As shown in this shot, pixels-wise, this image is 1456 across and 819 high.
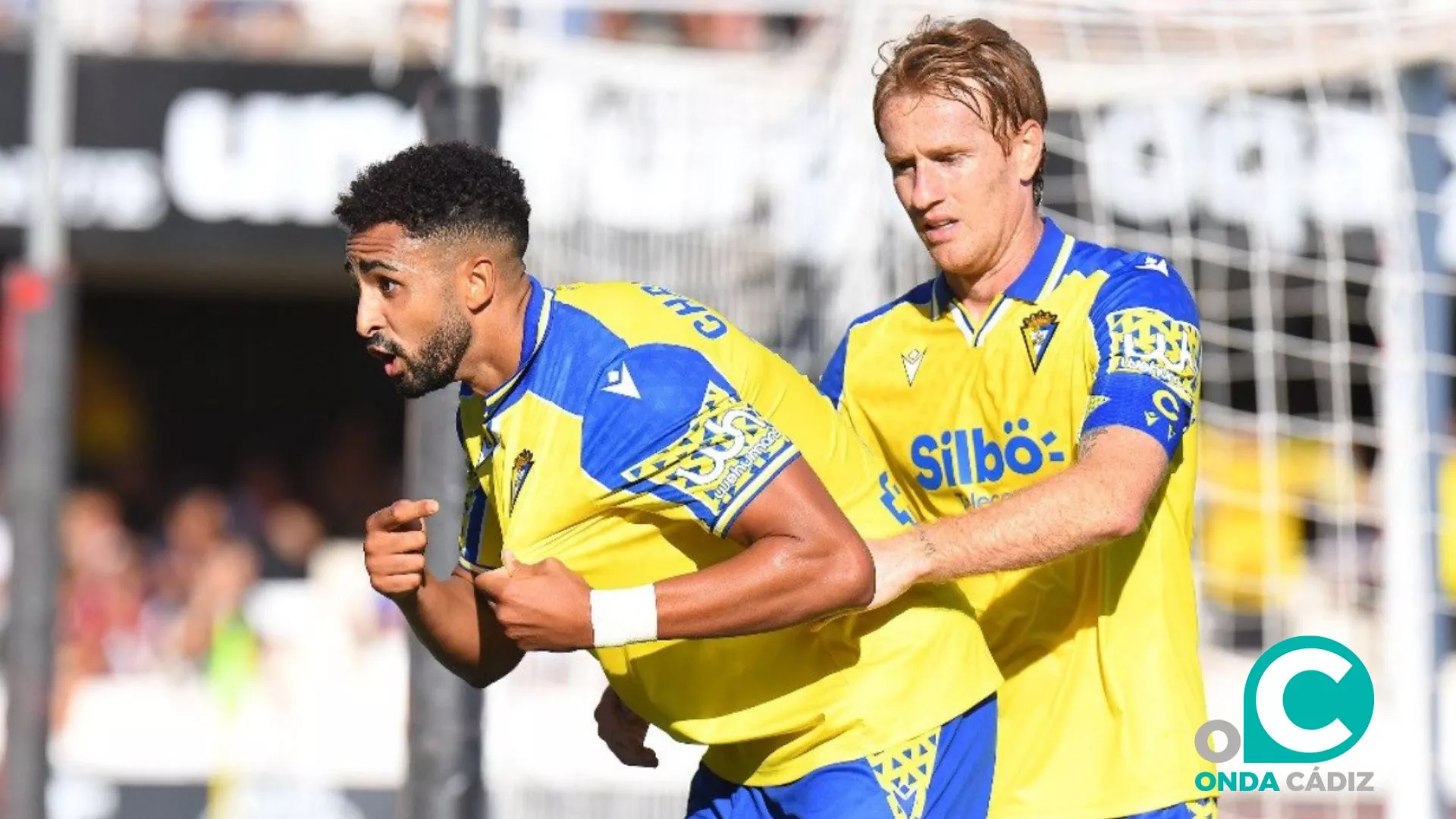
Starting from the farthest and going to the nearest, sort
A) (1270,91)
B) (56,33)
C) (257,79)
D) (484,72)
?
(257,79)
(1270,91)
(56,33)
(484,72)

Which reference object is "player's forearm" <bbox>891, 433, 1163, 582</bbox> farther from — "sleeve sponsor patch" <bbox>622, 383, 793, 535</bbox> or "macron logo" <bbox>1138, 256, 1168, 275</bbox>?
"macron logo" <bbox>1138, 256, 1168, 275</bbox>

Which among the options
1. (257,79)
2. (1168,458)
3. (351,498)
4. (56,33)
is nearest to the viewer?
(1168,458)

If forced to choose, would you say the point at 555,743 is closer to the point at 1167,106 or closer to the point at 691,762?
the point at 691,762

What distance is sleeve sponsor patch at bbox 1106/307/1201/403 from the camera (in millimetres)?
3662

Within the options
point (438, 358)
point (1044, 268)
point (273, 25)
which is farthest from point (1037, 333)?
point (273, 25)

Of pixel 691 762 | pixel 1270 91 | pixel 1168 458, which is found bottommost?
pixel 691 762

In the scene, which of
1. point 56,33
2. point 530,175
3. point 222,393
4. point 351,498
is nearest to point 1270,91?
point 530,175

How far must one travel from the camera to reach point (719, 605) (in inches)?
130

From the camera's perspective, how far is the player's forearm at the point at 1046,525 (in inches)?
138

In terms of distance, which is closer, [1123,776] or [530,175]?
[1123,776]

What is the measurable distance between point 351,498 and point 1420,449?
1004 centimetres

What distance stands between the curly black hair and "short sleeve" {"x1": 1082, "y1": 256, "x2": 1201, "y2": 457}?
109 centimetres

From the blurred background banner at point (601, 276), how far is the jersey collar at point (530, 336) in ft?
6.43

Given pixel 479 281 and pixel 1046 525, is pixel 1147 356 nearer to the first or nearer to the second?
pixel 1046 525
